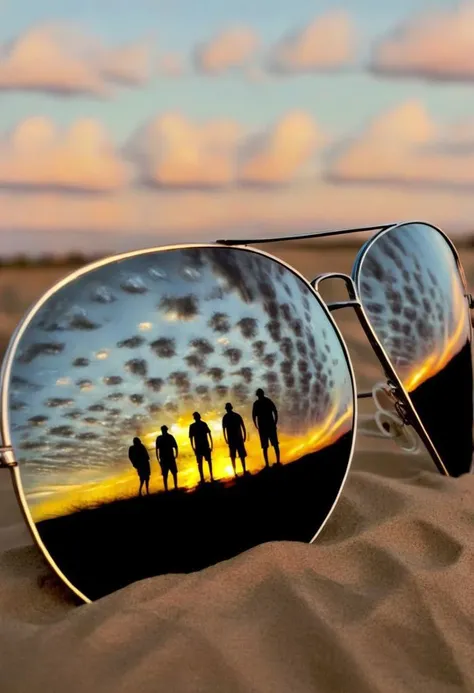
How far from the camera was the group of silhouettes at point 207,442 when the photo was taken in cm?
86

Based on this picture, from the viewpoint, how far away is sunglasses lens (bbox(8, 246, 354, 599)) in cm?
82

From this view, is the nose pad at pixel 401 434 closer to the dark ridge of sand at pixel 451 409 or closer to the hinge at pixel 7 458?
the dark ridge of sand at pixel 451 409

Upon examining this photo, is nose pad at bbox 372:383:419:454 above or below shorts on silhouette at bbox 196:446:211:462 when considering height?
below

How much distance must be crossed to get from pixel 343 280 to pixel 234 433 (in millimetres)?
374

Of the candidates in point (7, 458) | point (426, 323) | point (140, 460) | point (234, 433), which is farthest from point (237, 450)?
point (426, 323)

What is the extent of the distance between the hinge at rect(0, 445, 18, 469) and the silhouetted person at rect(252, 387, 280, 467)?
0.91 ft

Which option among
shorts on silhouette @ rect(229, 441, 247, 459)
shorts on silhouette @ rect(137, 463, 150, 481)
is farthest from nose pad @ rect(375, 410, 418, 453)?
shorts on silhouette @ rect(137, 463, 150, 481)

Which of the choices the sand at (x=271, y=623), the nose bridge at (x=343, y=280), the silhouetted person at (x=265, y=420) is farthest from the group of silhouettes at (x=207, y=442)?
the nose bridge at (x=343, y=280)

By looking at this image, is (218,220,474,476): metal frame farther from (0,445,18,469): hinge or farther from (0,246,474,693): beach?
(0,445,18,469): hinge

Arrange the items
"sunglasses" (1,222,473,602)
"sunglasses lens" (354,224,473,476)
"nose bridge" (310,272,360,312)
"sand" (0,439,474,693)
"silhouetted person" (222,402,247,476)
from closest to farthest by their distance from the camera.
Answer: "sand" (0,439,474,693)
"sunglasses" (1,222,473,602)
"silhouetted person" (222,402,247,476)
"nose bridge" (310,272,360,312)
"sunglasses lens" (354,224,473,476)

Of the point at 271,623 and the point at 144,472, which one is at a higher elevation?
the point at 144,472

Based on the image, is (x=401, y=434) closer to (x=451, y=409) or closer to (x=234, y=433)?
(x=451, y=409)

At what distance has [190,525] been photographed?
0.90m

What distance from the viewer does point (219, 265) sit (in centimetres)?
94
